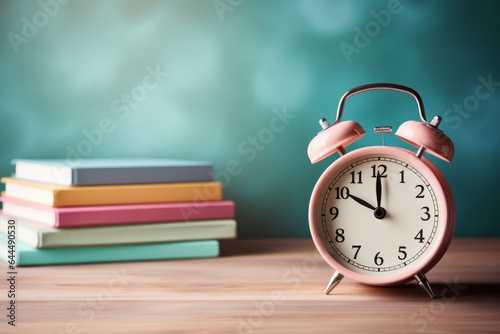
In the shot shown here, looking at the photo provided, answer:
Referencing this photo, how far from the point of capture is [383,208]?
133 cm

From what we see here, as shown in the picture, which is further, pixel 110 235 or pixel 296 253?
pixel 296 253

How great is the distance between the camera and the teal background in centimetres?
196

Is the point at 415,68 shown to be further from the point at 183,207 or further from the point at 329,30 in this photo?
the point at 183,207

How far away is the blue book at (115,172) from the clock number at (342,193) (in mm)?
478

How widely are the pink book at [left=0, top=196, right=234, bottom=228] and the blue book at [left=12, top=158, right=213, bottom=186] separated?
5 cm

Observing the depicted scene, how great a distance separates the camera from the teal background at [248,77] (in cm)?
196

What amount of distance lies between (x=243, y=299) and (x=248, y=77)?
837mm

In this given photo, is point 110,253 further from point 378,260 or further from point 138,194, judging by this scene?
point 378,260

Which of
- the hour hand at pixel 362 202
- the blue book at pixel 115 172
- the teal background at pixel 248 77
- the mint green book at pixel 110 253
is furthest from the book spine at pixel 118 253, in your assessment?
the hour hand at pixel 362 202

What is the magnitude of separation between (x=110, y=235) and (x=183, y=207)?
0.54ft

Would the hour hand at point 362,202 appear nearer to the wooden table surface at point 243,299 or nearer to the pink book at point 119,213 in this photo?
the wooden table surface at point 243,299

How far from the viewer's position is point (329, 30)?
1984 millimetres

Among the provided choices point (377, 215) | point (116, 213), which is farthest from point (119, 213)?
point (377, 215)

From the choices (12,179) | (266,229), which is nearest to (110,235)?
(12,179)
